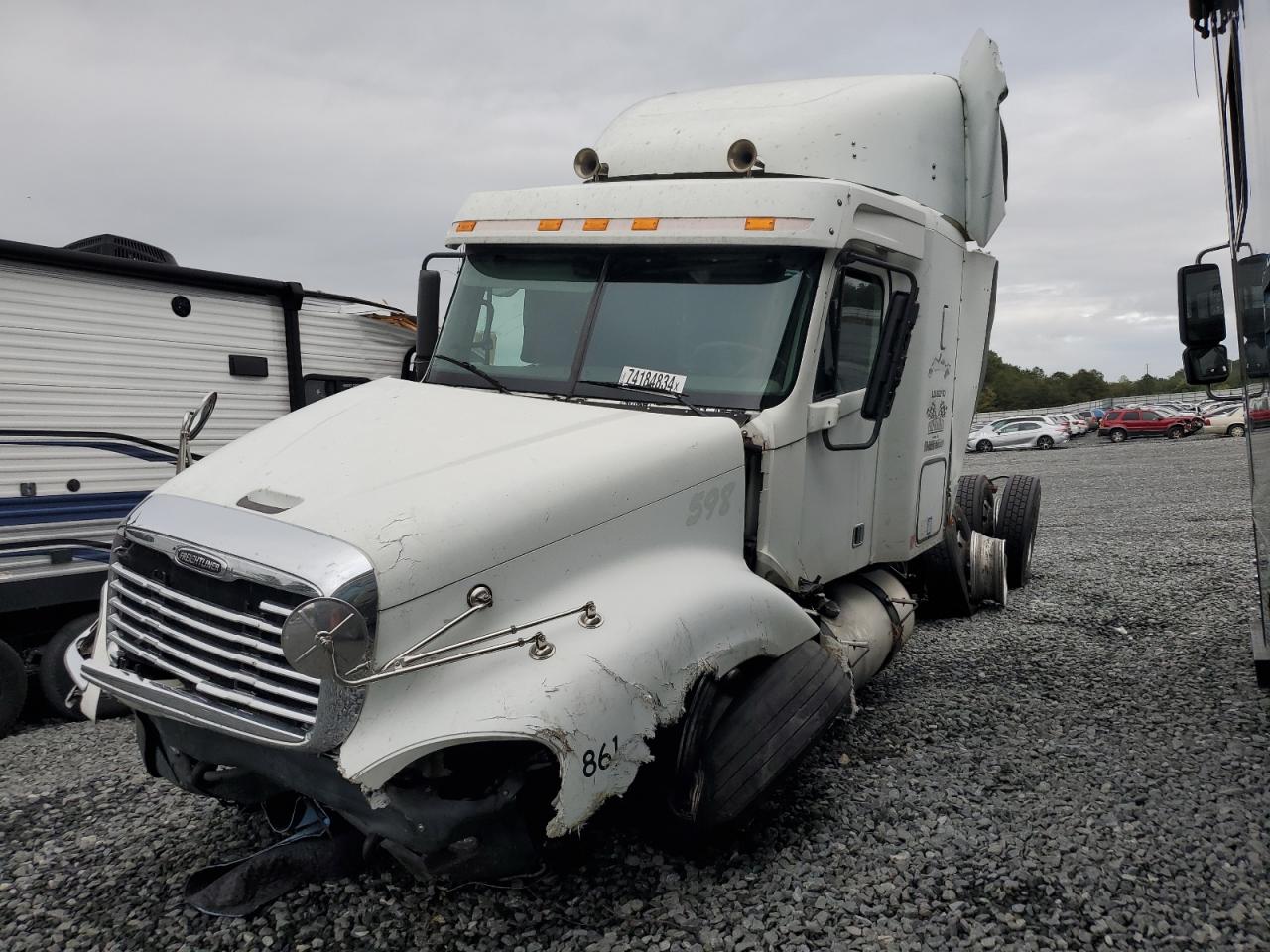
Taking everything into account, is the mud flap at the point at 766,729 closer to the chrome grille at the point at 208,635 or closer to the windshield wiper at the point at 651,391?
the windshield wiper at the point at 651,391

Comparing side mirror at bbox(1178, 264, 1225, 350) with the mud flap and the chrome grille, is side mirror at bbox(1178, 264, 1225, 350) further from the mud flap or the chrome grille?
the chrome grille

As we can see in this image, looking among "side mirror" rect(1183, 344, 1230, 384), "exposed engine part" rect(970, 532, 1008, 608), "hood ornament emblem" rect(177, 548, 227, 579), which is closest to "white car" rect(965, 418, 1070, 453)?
"exposed engine part" rect(970, 532, 1008, 608)

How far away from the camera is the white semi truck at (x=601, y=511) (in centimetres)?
270

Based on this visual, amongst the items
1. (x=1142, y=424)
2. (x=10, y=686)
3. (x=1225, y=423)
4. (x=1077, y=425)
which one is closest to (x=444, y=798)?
(x=10, y=686)

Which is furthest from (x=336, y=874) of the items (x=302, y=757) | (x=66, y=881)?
(x=66, y=881)

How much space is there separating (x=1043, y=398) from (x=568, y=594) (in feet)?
320

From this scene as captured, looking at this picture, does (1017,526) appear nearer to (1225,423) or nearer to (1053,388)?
(1225,423)

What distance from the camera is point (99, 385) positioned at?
20.5 ft

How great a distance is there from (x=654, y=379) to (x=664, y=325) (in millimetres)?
269

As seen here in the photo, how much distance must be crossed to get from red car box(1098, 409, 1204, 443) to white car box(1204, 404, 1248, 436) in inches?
18.1

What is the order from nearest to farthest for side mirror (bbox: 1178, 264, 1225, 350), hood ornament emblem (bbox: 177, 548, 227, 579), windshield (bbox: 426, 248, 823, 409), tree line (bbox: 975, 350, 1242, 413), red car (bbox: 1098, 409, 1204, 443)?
hood ornament emblem (bbox: 177, 548, 227, 579), windshield (bbox: 426, 248, 823, 409), side mirror (bbox: 1178, 264, 1225, 350), red car (bbox: 1098, 409, 1204, 443), tree line (bbox: 975, 350, 1242, 413)

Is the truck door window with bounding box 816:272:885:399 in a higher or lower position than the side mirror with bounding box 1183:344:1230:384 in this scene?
higher

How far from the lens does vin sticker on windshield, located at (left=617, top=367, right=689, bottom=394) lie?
13.1 feet

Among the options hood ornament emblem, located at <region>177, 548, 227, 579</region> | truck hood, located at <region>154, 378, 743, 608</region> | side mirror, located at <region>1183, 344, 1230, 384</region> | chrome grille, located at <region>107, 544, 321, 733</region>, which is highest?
side mirror, located at <region>1183, 344, 1230, 384</region>
